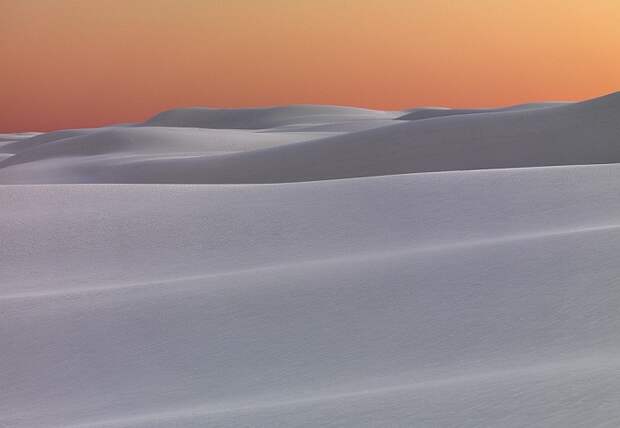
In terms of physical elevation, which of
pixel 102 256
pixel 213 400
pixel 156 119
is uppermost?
pixel 156 119

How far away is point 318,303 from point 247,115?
193ft

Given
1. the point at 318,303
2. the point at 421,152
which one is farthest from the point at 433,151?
the point at 318,303

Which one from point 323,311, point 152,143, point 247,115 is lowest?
point 323,311

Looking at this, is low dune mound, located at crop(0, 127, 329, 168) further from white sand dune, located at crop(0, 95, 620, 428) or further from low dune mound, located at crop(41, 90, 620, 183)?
white sand dune, located at crop(0, 95, 620, 428)

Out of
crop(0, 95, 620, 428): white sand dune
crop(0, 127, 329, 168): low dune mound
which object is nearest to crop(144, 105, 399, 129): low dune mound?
crop(0, 127, 329, 168): low dune mound

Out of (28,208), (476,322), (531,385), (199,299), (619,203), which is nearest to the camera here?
(531,385)

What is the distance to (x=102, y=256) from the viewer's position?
734cm

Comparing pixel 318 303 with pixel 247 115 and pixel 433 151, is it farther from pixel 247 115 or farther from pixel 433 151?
pixel 247 115

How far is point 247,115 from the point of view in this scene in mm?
63719

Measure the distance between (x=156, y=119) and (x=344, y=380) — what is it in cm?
6263

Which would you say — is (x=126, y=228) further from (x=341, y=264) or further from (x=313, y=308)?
(x=313, y=308)

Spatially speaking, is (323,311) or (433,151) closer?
(323,311)

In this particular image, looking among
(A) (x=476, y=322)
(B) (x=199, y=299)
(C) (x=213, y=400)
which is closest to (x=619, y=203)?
(A) (x=476, y=322)

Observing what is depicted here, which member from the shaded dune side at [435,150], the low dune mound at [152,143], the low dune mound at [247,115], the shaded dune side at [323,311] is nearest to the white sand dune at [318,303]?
the shaded dune side at [323,311]
